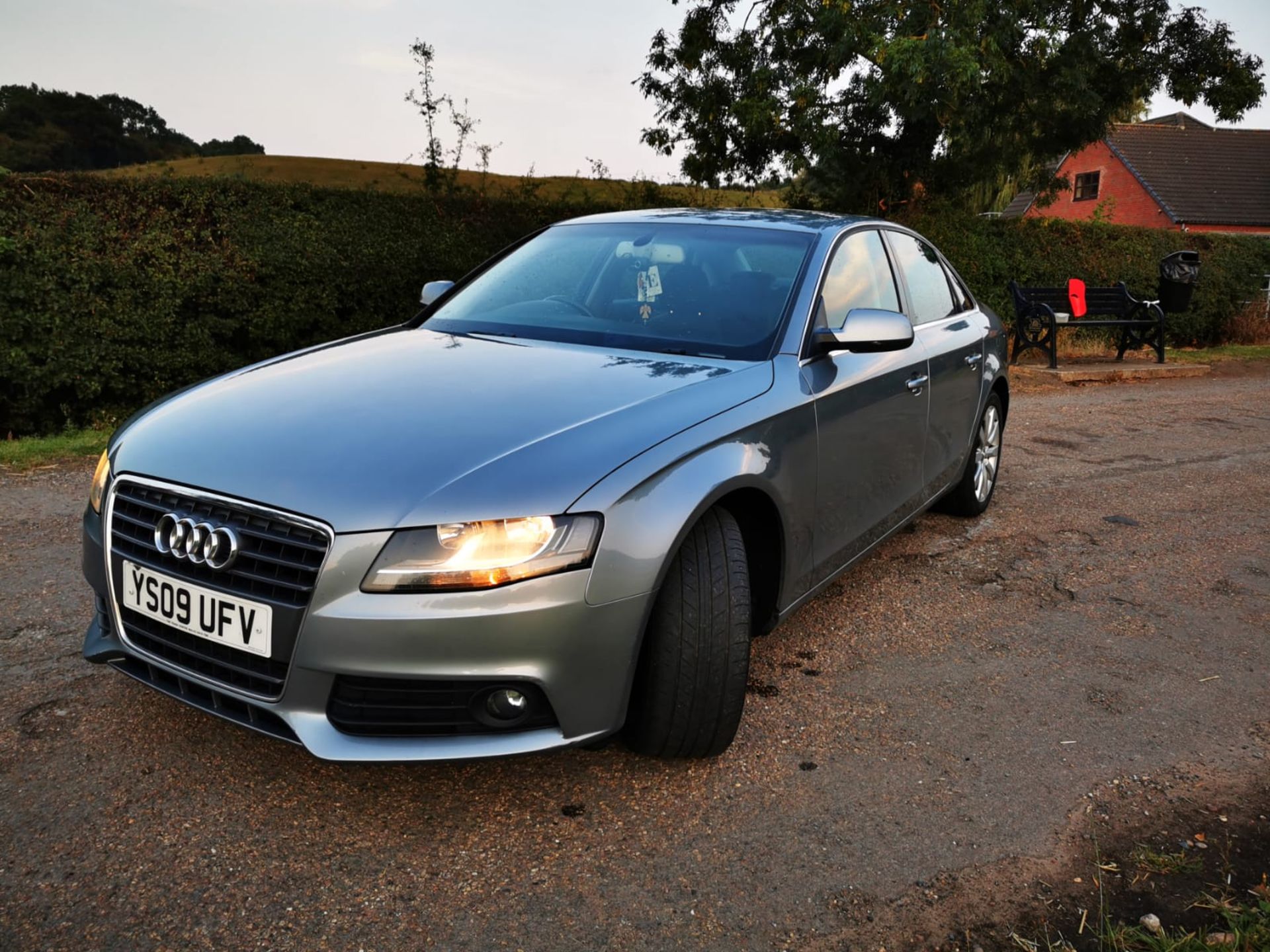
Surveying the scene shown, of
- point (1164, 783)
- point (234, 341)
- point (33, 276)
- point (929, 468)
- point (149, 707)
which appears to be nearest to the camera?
point (1164, 783)

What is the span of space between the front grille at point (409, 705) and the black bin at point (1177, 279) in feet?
50.7

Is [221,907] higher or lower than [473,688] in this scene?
lower

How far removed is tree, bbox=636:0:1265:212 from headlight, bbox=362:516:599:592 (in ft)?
34.6

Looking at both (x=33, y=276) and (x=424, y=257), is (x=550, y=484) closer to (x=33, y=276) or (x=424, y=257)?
→ (x=33, y=276)

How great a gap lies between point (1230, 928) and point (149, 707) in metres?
2.84

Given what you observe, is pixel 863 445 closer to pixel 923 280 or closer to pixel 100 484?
pixel 923 280

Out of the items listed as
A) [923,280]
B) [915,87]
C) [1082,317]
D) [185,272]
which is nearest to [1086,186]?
[1082,317]

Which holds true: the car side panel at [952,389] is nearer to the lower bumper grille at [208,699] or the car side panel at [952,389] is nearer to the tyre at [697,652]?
the tyre at [697,652]

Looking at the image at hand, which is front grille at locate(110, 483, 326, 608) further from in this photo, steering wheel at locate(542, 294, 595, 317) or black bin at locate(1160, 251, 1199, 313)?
black bin at locate(1160, 251, 1199, 313)

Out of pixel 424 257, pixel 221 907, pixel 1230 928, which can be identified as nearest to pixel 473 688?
pixel 221 907

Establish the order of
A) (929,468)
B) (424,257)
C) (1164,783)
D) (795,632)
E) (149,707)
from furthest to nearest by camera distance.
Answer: (424,257) < (929,468) < (795,632) < (149,707) < (1164,783)

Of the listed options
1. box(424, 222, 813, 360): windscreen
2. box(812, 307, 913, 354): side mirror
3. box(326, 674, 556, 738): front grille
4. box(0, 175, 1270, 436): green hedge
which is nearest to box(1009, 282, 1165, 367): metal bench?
box(0, 175, 1270, 436): green hedge

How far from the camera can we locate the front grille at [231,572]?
2201mm

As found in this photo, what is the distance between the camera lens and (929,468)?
14.3 ft
